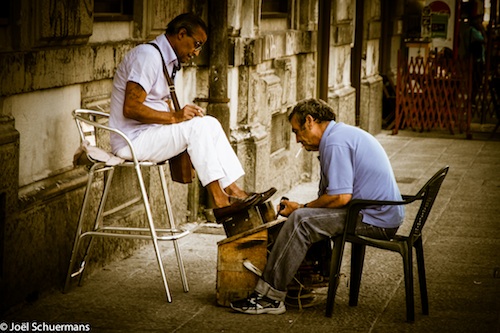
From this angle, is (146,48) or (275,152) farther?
(275,152)

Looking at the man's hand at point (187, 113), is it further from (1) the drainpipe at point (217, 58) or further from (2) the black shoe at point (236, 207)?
(1) the drainpipe at point (217, 58)

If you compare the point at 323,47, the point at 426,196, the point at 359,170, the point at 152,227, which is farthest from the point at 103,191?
the point at 323,47

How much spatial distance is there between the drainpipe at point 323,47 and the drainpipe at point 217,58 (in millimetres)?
3214

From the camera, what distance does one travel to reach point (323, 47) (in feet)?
39.0

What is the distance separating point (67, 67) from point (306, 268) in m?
1.93

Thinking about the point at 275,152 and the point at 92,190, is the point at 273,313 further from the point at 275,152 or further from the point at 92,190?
the point at 275,152

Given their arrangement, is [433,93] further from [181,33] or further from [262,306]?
[262,306]

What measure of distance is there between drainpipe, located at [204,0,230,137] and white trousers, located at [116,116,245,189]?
2288 millimetres

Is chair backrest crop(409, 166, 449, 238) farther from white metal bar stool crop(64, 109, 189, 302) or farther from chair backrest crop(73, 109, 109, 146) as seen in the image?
chair backrest crop(73, 109, 109, 146)

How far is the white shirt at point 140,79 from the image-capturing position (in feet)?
21.0

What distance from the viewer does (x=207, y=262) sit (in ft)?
24.3

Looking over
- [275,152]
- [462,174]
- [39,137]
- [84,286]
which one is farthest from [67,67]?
[462,174]

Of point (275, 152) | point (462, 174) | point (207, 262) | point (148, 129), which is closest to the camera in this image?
point (148, 129)

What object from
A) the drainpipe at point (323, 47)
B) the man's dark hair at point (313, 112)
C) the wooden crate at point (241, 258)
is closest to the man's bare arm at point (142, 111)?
the man's dark hair at point (313, 112)
